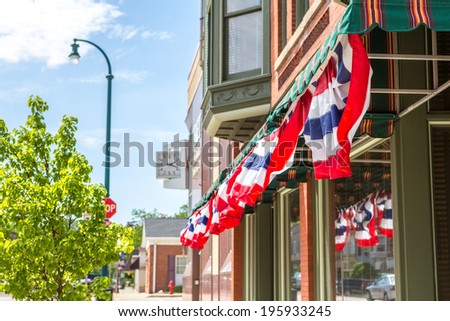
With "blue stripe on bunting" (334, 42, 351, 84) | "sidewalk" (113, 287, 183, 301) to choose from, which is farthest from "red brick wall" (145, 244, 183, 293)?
"blue stripe on bunting" (334, 42, 351, 84)

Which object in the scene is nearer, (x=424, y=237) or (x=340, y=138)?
(x=340, y=138)

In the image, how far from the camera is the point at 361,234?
35.1 ft

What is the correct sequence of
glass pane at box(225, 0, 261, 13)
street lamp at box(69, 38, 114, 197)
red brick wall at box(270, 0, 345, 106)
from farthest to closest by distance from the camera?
street lamp at box(69, 38, 114, 197) < glass pane at box(225, 0, 261, 13) < red brick wall at box(270, 0, 345, 106)

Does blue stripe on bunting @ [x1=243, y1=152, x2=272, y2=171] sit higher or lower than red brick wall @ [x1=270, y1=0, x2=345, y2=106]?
lower

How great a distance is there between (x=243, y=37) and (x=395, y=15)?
401 inches

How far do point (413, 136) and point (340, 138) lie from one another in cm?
222

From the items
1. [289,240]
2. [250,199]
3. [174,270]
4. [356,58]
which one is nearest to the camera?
[356,58]

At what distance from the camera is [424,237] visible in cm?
719

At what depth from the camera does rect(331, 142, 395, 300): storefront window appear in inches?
Answer: 364

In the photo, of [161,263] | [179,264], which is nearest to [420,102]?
[179,264]

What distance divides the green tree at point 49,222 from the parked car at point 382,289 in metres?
4.13

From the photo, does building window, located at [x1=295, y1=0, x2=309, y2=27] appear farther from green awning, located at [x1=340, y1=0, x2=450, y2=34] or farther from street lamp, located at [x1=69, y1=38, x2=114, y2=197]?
street lamp, located at [x1=69, y1=38, x2=114, y2=197]
